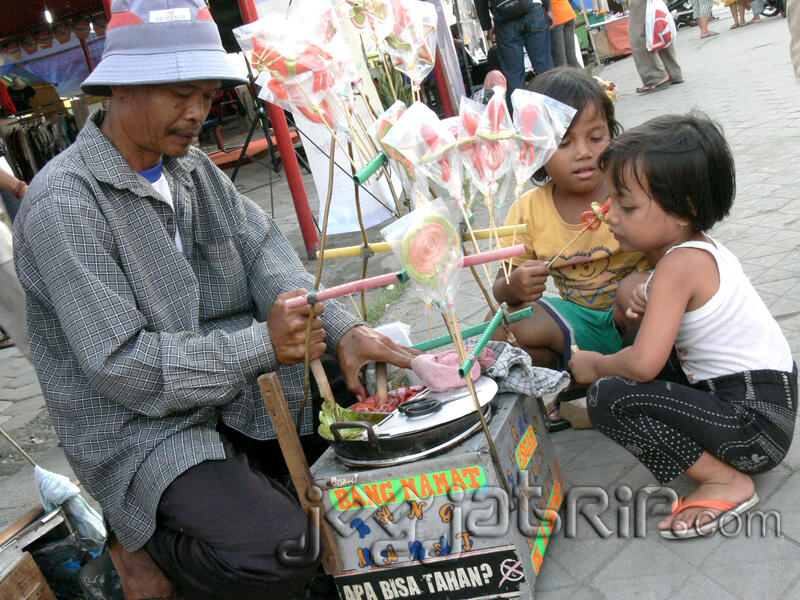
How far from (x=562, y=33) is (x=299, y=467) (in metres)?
7.57

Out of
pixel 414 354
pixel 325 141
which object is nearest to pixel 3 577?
pixel 414 354

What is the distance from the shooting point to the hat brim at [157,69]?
71.9 inches

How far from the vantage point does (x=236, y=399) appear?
6.67 feet

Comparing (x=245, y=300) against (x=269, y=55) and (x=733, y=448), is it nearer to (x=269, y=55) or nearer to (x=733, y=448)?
(x=269, y=55)

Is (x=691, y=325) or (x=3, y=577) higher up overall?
(x=691, y=325)

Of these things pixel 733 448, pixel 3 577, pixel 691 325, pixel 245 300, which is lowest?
pixel 733 448

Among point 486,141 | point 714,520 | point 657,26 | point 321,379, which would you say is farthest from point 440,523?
point 657,26

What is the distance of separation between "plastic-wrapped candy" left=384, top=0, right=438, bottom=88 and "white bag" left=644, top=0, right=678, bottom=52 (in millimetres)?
6437

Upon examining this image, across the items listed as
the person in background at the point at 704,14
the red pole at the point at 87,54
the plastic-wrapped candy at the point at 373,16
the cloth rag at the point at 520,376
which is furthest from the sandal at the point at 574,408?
the person in background at the point at 704,14

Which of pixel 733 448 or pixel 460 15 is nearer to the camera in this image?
pixel 733 448

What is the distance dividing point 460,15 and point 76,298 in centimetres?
753

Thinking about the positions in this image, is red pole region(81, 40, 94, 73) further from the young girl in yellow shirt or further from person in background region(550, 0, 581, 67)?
the young girl in yellow shirt

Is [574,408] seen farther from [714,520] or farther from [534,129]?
[534,129]

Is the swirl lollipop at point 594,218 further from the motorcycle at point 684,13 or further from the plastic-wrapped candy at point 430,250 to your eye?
the motorcycle at point 684,13
